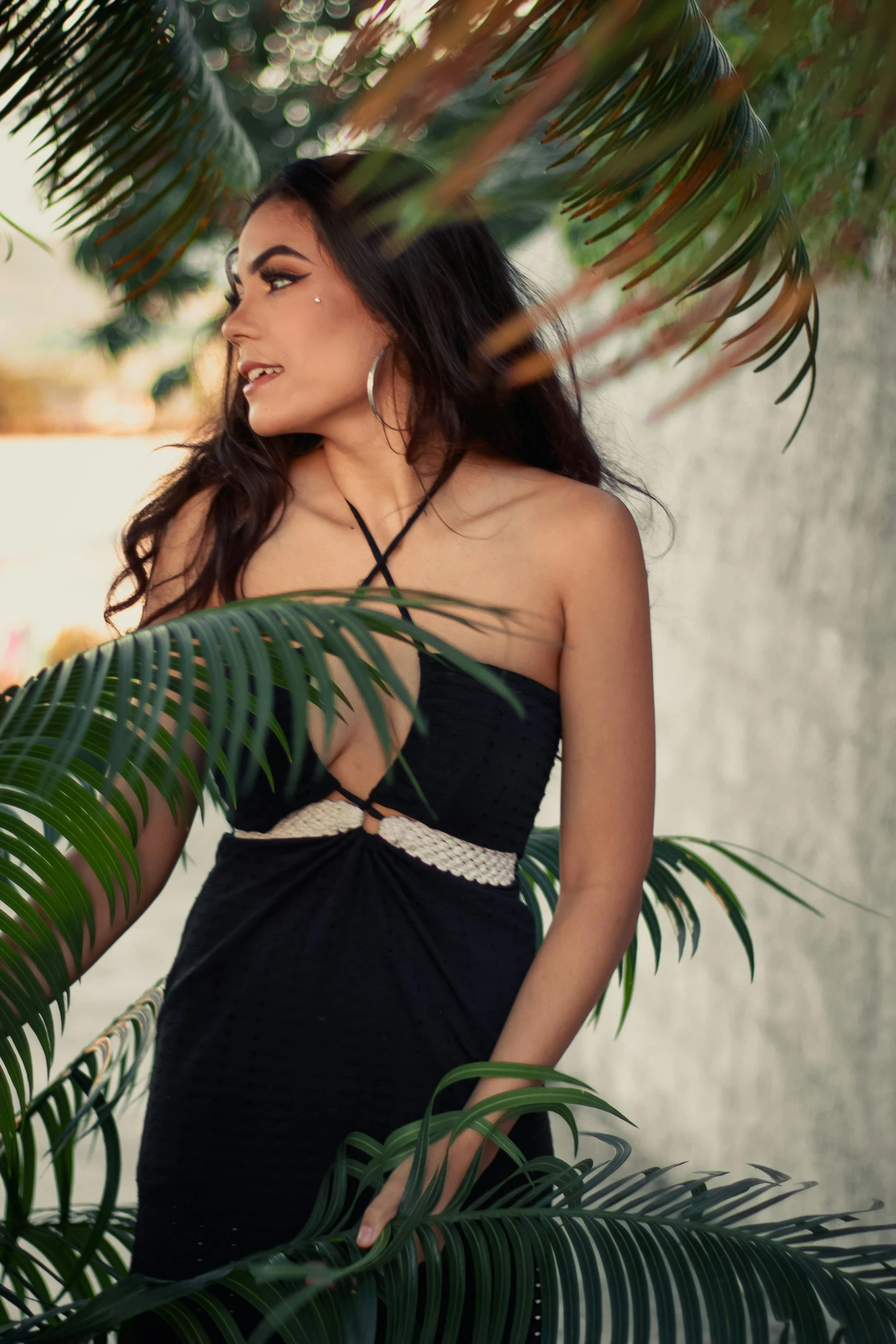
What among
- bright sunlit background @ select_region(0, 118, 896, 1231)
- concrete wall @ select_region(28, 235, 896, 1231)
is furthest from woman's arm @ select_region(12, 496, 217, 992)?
concrete wall @ select_region(28, 235, 896, 1231)

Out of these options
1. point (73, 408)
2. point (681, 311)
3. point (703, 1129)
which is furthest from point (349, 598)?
point (73, 408)

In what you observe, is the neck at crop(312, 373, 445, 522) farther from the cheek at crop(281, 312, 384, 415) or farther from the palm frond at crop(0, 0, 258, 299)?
the palm frond at crop(0, 0, 258, 299)

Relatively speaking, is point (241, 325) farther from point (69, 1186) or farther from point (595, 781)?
point (69, 1186)

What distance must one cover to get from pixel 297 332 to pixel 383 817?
0.47m

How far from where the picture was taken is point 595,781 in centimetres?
113

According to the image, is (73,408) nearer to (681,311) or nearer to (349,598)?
(681,311)

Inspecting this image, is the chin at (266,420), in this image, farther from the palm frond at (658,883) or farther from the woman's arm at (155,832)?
the palm frond at (658,883)

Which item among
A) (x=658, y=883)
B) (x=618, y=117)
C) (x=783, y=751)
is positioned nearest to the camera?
(x=618, y=117)

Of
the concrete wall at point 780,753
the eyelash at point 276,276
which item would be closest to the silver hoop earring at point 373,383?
the eyelash at point 276,276

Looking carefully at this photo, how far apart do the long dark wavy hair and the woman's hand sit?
57cm

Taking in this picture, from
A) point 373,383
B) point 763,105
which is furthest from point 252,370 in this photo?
point 763,105

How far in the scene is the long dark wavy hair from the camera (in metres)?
1.26

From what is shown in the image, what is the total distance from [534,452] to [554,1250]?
0.81m

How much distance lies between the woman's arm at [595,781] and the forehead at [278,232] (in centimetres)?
38
